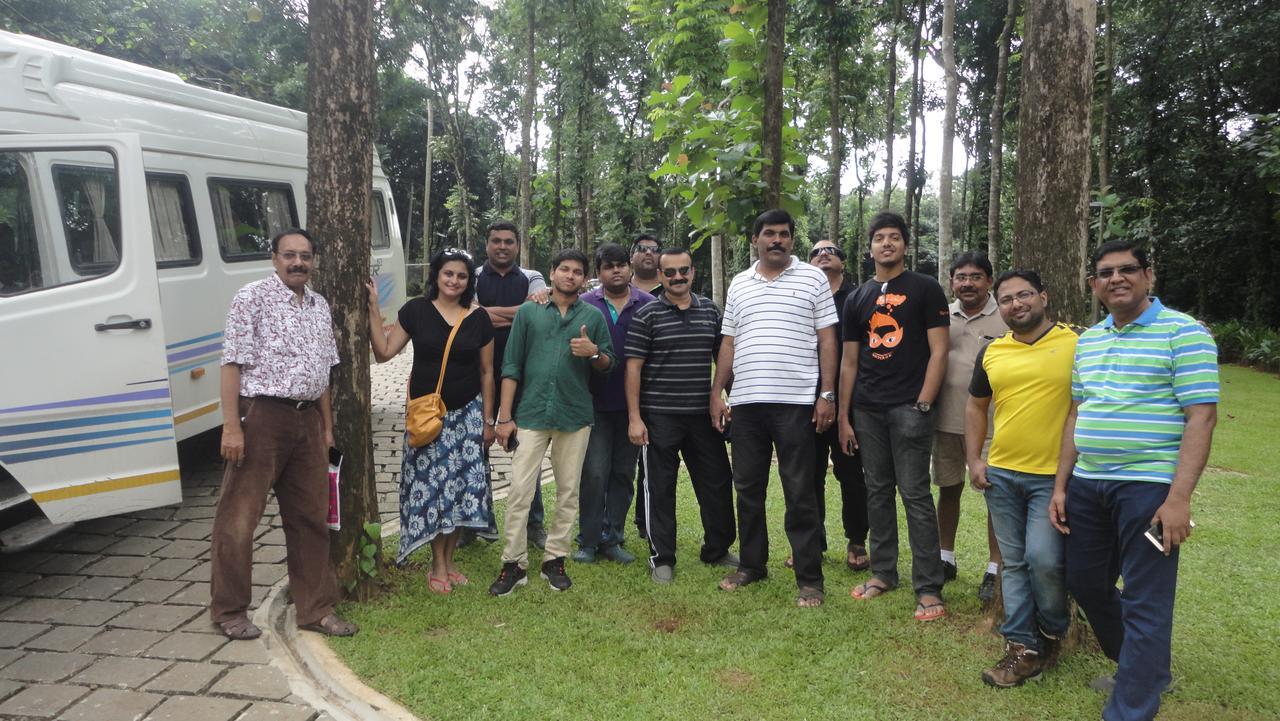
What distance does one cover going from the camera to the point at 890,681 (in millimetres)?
3553

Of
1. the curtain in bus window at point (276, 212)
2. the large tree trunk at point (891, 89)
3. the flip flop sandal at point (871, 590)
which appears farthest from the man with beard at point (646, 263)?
the large tree trunk at point (891, 89)

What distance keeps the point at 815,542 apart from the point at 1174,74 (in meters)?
20.2

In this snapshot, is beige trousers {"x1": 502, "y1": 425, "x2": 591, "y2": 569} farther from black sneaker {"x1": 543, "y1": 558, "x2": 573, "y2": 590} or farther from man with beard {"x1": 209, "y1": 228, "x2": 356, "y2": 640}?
man with beard {"x1": 209, "y1": 228, "x2": 356, "y2": 640}

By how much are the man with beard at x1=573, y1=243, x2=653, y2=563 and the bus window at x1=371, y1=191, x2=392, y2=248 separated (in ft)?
16.7

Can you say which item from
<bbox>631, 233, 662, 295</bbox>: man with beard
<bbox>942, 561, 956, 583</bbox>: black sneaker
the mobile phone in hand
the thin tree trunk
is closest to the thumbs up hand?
<bbox>631, 233, 662, 295</bbox>: man with beard

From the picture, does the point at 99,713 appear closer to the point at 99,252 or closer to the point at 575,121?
the point at 99,252

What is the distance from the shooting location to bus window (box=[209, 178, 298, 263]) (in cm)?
665

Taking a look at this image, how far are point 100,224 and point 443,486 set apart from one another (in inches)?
105

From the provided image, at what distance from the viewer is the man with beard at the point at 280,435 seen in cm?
384

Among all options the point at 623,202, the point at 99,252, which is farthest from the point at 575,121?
the point at 99,252

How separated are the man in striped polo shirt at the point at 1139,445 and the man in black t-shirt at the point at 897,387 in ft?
3.50

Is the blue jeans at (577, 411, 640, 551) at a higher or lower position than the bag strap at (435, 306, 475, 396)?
lower

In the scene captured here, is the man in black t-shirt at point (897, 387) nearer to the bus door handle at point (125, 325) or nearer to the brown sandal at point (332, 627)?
the brown sandal at point (332, 627)

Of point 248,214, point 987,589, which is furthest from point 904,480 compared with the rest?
point 248,214
